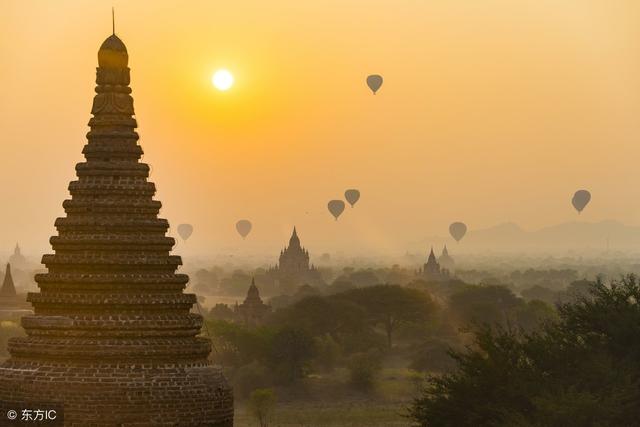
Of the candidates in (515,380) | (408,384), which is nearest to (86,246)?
(515,380)

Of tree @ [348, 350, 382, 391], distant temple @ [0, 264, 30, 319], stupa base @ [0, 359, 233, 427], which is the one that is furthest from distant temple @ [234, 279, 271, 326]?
stupa base @ [0, 359, 233, 427]

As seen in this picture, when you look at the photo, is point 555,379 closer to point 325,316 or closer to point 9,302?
point 325,316

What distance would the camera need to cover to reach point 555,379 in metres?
54.2

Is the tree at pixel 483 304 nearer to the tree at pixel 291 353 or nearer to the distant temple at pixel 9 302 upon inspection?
the tree at pixel 291 353

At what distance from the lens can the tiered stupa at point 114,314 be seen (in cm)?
4400

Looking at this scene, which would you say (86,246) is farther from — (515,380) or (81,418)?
(515,380)

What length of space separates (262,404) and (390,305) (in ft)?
174

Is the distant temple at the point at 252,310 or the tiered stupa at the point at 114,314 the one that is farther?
the distant temple at the point at 252,310

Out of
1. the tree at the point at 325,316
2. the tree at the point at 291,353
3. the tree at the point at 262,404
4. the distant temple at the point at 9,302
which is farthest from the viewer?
the distant temple at the point at 9,302

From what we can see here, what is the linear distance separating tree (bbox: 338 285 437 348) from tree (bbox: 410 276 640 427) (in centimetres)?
10047

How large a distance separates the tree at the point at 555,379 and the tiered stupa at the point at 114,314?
963 centimetres

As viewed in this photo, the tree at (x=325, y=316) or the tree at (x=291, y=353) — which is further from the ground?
the tree at (x=325, y=316)

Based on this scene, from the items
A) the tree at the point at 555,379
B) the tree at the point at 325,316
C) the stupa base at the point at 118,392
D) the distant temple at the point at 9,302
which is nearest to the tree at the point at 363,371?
the tree at the point at 325,316

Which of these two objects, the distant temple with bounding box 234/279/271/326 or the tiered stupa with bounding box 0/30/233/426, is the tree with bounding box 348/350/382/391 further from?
the tiered stupa with bounding box 0/30/233/426
